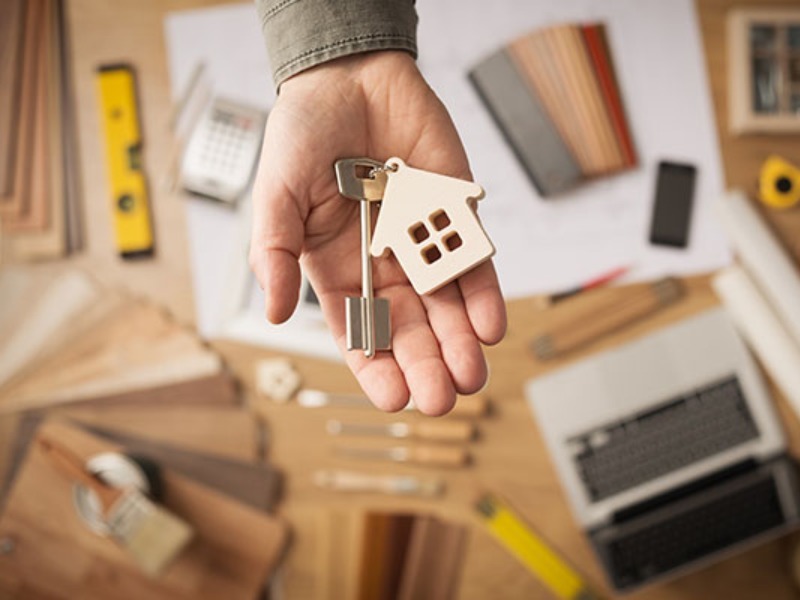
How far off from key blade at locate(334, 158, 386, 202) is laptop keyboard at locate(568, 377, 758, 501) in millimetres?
566

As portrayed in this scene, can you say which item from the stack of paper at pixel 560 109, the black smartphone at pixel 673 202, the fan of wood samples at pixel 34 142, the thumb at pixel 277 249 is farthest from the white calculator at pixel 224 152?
the black smartphone at pixel 673 202

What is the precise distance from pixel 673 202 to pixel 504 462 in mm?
445

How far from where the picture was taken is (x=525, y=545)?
3.91 feet

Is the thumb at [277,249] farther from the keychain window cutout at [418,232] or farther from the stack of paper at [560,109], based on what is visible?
the stack of paper at [560,109]

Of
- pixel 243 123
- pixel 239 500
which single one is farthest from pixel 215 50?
pixel 239 500

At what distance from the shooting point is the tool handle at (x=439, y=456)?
3.88ft

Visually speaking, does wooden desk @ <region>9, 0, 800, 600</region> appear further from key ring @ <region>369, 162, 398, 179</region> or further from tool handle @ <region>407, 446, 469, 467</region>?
key ring @ <region>369, 162, 398, 179</region>

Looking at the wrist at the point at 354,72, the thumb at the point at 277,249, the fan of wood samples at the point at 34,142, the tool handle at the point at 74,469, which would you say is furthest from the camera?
the fan of wood samples at the point at 34,142

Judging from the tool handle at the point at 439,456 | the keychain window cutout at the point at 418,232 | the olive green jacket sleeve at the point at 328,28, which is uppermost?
the olive green jacket sleeve at the point at 328,28

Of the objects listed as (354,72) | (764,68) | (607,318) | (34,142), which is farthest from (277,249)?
(764,68)

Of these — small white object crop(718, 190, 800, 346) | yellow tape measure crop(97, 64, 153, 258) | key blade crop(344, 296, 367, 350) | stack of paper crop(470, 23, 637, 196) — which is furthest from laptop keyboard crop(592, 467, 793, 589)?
yellow tape measure crop(97, 64, 153, 258)

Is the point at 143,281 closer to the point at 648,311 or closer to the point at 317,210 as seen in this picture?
the point at 317,210

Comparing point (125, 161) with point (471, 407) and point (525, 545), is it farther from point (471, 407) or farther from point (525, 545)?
point (525, 545)

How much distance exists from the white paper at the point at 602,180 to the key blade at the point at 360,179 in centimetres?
38
